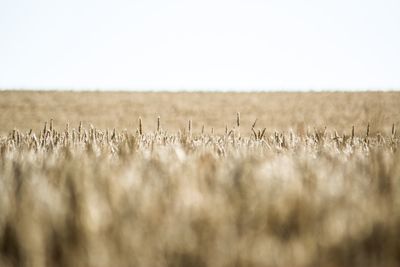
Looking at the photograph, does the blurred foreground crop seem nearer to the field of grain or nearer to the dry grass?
the field of grain

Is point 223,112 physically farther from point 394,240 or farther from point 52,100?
point 394,240

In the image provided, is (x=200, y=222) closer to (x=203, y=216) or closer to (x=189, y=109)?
(x=203, y=216)

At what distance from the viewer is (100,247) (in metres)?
0.58

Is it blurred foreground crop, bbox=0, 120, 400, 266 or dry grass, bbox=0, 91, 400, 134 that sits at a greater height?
blurred foreground crop, bbox=0, 120, 400, 266

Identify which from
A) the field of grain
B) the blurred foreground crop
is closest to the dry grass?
the field of grain

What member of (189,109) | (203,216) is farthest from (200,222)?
(189,109)

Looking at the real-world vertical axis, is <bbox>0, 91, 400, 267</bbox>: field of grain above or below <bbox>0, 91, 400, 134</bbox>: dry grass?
above

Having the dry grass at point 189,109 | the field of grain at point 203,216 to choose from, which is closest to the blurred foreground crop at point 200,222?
the field of grain at point 203,216

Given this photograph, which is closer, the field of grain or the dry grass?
the field of grain

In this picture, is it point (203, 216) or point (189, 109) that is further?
point (189, 109)

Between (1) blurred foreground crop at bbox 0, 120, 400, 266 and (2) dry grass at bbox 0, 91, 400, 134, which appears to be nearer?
(1) blurred foreground crop at bbox 0, 120, 400, 266

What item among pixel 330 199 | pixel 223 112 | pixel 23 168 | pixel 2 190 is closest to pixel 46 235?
pixel 2 190

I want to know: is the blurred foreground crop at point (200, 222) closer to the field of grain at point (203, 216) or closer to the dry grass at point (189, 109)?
the field of grain at point (203, 216)

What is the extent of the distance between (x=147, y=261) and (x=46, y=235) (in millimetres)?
206
